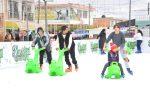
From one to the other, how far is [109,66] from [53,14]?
52.7 meters

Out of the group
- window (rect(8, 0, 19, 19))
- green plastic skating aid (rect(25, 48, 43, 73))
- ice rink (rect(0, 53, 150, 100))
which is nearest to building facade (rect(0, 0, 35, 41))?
window (rect(8, 0, 19, 19))

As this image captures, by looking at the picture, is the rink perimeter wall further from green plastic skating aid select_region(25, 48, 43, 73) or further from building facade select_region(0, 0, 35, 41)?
building facade select_region(0, 0, 35, 41)

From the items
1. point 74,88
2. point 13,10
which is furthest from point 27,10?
point 74,88

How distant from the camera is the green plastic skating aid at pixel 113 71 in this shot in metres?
11.0

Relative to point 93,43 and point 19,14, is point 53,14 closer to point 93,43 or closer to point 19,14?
point 19,14

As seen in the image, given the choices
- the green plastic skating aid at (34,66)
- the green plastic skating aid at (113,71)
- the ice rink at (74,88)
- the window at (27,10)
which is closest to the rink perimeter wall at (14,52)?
the green plastic skating aid at (34,66)

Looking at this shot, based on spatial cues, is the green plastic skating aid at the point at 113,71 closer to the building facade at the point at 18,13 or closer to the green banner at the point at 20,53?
the green banner at the point at 20,53

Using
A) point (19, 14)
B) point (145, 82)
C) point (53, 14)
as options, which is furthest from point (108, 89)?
point (53, 14)

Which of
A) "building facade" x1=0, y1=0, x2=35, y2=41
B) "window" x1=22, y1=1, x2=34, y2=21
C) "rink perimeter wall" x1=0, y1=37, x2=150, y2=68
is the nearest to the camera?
"rink perimeter wall" x1=0, y1=37, x2=150, y2=68

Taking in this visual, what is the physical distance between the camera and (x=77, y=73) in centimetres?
1292

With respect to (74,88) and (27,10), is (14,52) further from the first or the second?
(27,10)

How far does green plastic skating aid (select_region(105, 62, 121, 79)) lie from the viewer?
11.0 meters

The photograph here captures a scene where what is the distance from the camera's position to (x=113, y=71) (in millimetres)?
11039

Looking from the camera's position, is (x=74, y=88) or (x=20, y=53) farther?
(x=20, y=53)
